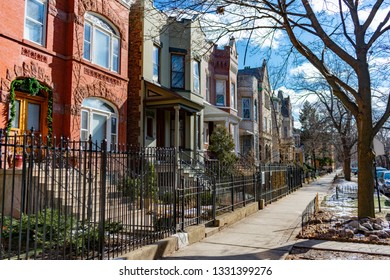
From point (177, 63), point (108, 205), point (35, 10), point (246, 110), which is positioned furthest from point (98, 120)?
point (246, 110)

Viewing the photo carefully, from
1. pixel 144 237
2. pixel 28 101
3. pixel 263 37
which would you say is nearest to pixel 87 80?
pixel 28 101

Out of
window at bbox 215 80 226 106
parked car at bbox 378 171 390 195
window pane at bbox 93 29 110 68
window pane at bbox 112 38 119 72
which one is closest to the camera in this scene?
window pane at bbox 93 29 110 68

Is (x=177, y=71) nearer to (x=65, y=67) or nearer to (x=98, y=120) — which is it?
(x=98, y=120)

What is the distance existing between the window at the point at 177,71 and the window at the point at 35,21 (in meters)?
8.86

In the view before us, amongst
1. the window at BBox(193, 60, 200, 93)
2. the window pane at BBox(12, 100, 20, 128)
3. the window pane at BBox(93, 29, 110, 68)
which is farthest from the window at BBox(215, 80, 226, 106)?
the window pane at BBox(12, 100, 20, 128)

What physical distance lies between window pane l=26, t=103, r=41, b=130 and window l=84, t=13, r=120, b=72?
2.99 metres

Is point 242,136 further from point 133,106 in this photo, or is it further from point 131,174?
point 131,174

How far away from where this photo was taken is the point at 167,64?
19219 millimetres

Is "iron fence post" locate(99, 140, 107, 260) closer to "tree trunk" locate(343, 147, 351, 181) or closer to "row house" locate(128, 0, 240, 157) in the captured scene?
"row house" locate(128, 0, 240, 157)

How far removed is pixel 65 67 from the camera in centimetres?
1237

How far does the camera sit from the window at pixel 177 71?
64.3 ft

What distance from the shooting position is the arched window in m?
13.2

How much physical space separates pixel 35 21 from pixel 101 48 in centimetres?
330

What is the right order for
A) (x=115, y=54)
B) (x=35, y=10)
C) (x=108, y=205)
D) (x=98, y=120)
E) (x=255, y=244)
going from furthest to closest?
(x=115, y=54) → (x=98, y=120) → (x=35, y=10) → (x=255, y=244) → (x=108, y=205)
